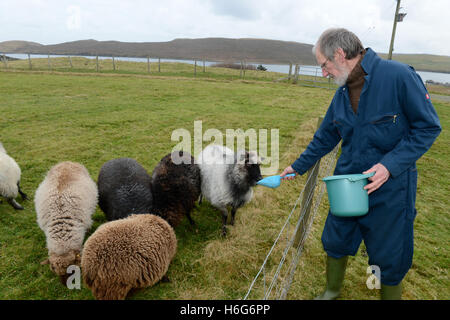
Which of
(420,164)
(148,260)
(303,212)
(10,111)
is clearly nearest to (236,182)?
(303,212)

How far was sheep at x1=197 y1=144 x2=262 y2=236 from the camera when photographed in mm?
4012

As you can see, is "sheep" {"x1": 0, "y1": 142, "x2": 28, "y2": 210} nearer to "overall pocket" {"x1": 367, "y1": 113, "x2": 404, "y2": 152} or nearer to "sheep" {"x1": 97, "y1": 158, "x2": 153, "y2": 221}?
"sheep" {"x1": 97, "y1": 158, "x2": 153, "y2": 221}

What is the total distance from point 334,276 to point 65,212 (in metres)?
3.44

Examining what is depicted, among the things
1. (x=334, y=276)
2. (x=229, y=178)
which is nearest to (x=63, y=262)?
(x=229, y=178)

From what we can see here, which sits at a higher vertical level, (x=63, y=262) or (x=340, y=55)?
(x=340, y=55)

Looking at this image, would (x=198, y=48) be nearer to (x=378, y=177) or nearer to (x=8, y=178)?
(x=8, y=178)

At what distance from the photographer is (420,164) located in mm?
7156

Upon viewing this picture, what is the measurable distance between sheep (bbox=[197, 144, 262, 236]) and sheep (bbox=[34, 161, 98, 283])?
1.86 m

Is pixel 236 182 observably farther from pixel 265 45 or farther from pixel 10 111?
pixel 265 45

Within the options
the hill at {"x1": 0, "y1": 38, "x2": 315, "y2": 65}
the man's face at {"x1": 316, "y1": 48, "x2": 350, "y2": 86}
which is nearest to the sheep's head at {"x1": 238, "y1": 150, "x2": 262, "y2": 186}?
the man's face at {"x1": 316, "y1": 48, "x2": 350, "y2": 86}

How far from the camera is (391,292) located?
7.22ft

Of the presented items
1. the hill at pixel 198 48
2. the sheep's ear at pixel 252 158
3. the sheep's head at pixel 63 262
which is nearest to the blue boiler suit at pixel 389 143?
the sheep's ear at pixel 252 158

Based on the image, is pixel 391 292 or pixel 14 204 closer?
pixel 391 292

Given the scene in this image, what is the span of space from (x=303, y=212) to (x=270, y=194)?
183 centimetres
